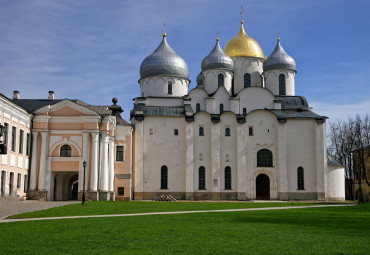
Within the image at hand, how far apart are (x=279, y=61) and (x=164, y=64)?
41.6 feet

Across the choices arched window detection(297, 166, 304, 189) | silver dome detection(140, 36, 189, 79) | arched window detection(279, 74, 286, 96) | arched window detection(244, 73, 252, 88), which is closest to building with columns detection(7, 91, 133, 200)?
silver dome detection(140, 36, 189, 79)

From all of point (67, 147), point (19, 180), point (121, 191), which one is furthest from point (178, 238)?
point (121, 191)

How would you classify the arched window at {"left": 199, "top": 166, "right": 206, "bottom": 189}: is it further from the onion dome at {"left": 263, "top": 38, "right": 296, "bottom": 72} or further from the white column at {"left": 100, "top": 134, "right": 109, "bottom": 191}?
the onion dome at {"left": 263, "top": 38, "right": 296, "bottom": 72}

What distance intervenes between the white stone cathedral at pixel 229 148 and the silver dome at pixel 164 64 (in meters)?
0.21

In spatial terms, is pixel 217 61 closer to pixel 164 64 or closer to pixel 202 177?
pixel 164 64

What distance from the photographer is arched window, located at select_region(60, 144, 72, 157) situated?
37.3m

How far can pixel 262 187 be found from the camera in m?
47.2

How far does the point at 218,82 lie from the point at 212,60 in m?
2.46

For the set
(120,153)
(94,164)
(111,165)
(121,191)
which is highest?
(120,153)

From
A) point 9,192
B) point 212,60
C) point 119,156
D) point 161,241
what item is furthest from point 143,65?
point 161,241

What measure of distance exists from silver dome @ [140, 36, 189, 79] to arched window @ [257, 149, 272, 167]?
11.7 meters

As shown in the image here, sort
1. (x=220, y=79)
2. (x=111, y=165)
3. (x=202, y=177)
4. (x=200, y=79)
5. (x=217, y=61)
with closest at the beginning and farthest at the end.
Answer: (x=111, y=165), (x=202, y=177), (x=217, y=61), (x=220, y=79), (x=200, y=79)

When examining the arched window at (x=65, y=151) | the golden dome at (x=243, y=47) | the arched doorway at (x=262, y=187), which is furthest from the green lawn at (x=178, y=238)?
the golden dome at (x=243, y=47)

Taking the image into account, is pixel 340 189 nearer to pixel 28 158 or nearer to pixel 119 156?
pixel 119 156
